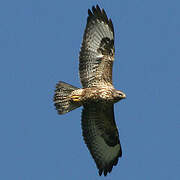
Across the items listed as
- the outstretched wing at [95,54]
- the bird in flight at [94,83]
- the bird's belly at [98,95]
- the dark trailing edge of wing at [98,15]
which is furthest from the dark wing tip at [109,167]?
the dark trailing edge of wing at [98,15]

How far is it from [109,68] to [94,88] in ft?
2.01

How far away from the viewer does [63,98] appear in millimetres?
10508

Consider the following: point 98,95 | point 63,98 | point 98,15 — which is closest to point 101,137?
point 98,95

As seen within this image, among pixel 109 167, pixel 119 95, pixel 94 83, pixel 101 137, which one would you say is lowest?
pixel 109 167

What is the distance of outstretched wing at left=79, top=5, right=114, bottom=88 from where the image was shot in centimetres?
1042

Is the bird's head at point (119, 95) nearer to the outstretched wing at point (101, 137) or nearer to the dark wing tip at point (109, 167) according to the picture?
the outstretched wing at point (101, 137)

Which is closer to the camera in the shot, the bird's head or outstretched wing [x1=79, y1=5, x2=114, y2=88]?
the bird's head

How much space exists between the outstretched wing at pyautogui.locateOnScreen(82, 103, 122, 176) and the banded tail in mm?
331

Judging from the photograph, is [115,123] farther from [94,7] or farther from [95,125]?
[94,7]

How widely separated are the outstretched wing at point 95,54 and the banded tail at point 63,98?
1.29 feet

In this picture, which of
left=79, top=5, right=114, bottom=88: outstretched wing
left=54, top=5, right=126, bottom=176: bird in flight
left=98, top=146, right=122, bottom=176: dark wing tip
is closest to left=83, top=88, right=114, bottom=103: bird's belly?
left=54, top=5, right=126, bottom=176: bird in flight

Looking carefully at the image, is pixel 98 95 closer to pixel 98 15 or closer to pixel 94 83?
pixel 94 83

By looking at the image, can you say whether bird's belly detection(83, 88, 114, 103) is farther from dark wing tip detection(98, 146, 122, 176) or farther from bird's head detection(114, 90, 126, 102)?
dark wing tip detection(98, 146, 122, 176)

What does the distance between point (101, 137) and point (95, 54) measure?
6.48 ft
